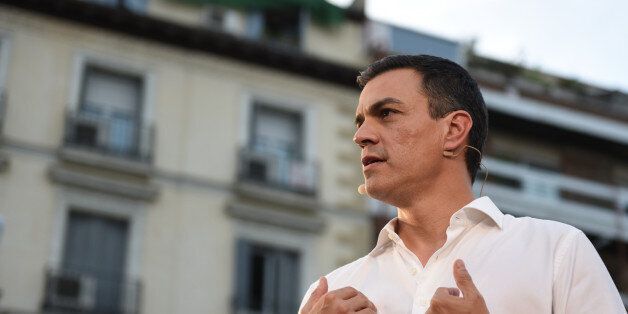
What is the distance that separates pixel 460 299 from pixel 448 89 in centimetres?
105

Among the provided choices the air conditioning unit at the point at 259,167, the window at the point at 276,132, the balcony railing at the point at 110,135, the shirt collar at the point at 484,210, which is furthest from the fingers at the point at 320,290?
the window at the point at 276,132

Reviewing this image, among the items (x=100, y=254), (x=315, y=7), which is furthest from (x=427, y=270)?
(x=315, y=7)

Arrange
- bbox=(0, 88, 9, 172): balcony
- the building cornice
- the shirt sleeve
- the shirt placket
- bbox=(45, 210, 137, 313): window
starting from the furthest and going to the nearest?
the building cornice, bbox=(0, 88, 9, 172): balcony, bbox=(45, 210, 137, 313): window, the shirt placket, the shirt sleeve

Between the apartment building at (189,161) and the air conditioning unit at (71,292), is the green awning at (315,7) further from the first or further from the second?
the air conditioning unit at (71,292)

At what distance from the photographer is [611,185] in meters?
22.8

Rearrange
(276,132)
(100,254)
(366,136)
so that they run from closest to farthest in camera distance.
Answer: (366,136) < (100,254) < (276,132)

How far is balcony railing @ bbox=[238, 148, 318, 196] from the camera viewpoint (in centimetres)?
1869

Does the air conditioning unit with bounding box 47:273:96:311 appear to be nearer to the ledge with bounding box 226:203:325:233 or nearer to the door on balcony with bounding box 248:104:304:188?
the ledge with bounding box 226:203:325:233

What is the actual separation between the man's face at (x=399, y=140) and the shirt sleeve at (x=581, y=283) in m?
0.58

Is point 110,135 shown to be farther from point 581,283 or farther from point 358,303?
point 581,283

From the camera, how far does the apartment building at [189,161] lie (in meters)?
16.8

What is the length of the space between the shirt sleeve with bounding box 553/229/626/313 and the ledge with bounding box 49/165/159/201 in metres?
14.8

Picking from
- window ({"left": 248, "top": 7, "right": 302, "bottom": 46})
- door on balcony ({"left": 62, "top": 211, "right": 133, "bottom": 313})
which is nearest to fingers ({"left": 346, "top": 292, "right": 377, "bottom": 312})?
door on balcony ({"left": 62, "top": 211, "right": 133, "bottom": 313})

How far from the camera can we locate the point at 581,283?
2744 millimetres
